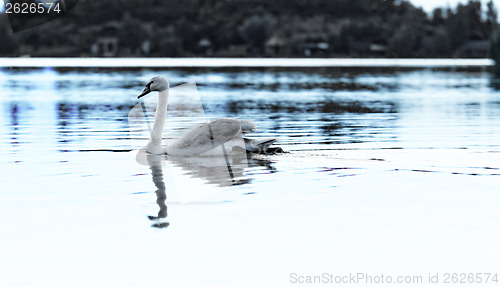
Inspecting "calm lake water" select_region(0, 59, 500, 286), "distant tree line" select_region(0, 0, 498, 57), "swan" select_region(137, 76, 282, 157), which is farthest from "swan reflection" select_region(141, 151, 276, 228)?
"distant tree line" select_region(0, 0, 498, 57)

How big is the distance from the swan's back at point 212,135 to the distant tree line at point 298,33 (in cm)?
16818

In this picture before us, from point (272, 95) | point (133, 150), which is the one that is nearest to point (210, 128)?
point (133, 150)

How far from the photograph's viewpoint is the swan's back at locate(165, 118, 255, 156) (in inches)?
645

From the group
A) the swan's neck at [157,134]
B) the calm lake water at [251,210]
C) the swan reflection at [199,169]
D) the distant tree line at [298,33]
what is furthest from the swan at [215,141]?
the distant tree line at [298,33]

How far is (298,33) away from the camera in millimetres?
199875

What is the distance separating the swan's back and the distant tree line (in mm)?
168176

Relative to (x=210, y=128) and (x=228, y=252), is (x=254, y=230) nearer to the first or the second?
(x=228, y=252)

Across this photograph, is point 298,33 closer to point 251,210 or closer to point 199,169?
point 199,169

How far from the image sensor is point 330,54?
639ft

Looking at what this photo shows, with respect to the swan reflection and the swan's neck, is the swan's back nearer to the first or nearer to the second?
the swan reflection

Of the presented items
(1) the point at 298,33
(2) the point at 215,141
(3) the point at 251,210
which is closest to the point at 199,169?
(2) the point at 215,141

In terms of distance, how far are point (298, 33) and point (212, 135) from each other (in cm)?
18525

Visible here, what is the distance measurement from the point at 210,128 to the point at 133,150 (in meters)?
2.67

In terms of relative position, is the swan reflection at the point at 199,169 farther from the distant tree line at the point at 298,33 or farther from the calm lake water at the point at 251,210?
the distant tree line at the point at 298,33
